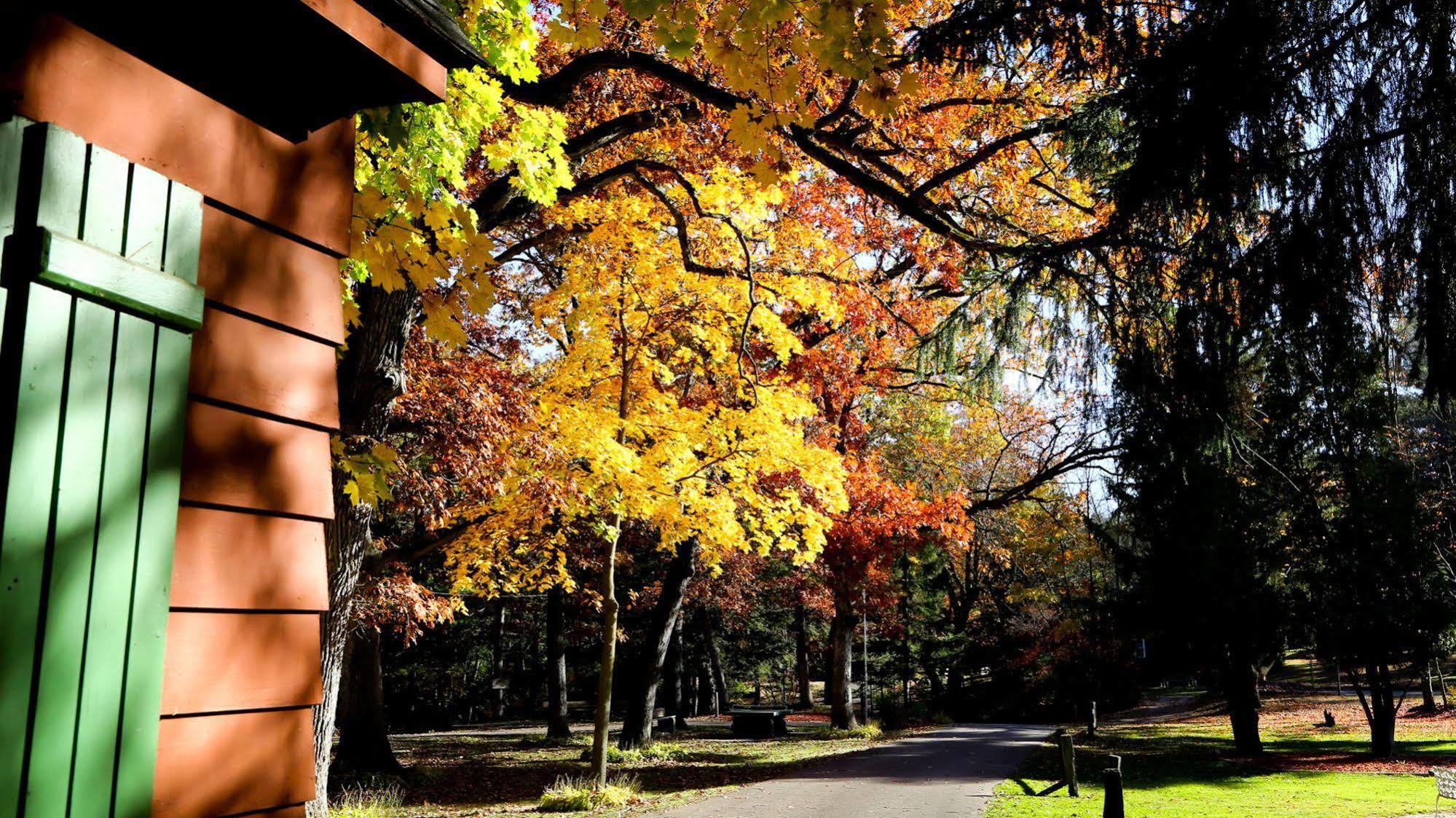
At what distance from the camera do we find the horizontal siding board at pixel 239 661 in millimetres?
2262

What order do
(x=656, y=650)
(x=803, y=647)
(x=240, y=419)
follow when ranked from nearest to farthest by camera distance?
1. (x=240, y=419)
2. (x=656, y=650)
3. (x=803, y=647)

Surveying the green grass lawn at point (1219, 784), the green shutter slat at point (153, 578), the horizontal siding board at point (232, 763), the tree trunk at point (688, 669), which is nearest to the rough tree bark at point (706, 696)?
the tree trunk at point (688, 669)

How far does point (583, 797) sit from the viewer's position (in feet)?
38.6

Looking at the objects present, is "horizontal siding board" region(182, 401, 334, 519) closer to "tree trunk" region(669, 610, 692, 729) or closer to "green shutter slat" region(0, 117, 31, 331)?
"green shutter slat" region(0, 117, 31, 331)

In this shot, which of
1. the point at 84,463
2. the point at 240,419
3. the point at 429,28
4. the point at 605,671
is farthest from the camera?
the point at 605,671

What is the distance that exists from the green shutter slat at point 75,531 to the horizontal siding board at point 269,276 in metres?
0.31

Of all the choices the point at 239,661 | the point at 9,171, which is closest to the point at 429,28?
the point at 9,171

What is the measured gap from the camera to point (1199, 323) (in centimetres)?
432

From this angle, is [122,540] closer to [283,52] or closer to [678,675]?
[283,52]

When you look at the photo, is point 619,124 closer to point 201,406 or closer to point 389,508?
point 201,406

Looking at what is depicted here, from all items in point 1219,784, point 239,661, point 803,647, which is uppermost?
point 239,661

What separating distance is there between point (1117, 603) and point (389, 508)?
18124 millimetres

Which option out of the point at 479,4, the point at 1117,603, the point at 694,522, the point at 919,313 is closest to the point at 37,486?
the point at 479,4

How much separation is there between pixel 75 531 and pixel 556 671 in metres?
Result: 24.5
